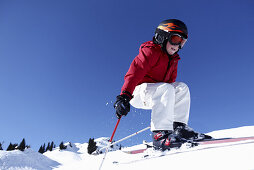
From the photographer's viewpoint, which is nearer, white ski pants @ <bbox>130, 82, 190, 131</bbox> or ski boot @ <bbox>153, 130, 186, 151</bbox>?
ski boot @ <bbox>153, 130, 186, 151</bbox>

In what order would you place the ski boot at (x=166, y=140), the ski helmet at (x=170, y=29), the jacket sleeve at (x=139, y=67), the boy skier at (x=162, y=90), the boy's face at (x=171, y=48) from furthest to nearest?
the boy's face at (x=171, y=48), the ski helmet at (x=170, y=29), the jacket sleeve at (x=139, y=67), the boy skier at (x=162, y=90), the ski boot at (x=166, y=140)

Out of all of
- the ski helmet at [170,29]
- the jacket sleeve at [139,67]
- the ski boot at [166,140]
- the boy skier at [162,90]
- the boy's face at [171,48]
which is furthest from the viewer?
the boy's face at [171,48]

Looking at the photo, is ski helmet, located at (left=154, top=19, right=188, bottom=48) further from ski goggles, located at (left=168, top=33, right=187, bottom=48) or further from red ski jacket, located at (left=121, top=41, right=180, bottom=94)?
red ski jacket, located at (left=121, top=41, right=180, bottom=94)

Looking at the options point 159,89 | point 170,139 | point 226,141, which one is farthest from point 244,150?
point 159,89

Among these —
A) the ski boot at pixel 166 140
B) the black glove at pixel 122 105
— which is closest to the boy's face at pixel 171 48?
the black glove at pixel 122 105

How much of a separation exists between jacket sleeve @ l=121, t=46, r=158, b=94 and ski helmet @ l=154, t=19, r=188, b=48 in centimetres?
35

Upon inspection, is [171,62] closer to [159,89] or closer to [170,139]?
[159,89]

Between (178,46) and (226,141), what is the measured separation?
6.50ft

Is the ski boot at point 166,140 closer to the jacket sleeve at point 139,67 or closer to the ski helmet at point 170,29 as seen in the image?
the jacket sleeve at point 139,67

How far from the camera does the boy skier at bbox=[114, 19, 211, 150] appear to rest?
2.46m

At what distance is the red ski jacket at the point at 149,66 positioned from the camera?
2665 mm

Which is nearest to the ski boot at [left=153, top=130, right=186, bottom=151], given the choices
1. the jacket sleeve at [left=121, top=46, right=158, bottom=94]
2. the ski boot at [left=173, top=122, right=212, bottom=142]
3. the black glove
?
the ski boot at [left=173, top=122, right=212, bottom=142]

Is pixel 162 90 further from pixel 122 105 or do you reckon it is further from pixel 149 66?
pixel 122 105

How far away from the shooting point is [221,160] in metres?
1.34
